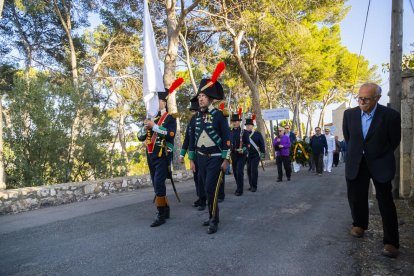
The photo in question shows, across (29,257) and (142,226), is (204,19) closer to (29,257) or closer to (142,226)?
(142,226)

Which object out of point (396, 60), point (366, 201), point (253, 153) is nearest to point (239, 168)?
point (253, 153)

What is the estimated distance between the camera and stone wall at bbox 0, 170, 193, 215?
6848 millimetres

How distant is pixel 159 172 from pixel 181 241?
4.78 feet

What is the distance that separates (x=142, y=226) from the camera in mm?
5223

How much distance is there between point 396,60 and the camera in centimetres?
699

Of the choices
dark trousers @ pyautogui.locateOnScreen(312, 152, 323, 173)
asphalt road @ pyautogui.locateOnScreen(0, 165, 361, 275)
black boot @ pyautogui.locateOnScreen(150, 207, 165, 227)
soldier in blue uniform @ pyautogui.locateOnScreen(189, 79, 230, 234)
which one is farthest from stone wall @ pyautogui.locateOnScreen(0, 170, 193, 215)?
dark trousers @ pyautogui.locateOnScreen(312, 152, 323, 173)

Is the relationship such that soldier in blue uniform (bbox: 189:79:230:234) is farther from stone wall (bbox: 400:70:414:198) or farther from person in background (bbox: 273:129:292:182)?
person in background (bbox: 273:129:292:182)

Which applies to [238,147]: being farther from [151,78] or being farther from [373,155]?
[373,155]

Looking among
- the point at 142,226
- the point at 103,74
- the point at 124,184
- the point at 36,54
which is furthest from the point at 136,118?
the point at 142,226

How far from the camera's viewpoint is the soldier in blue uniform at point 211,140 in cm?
512

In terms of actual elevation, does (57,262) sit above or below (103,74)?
below

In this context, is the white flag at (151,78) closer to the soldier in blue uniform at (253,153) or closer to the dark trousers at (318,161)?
the soldier in blue uniform at (253,153)

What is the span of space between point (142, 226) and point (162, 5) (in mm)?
14609

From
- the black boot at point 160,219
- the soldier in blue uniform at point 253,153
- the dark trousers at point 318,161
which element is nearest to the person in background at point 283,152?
the soldier in blue uniform at point 253,153
